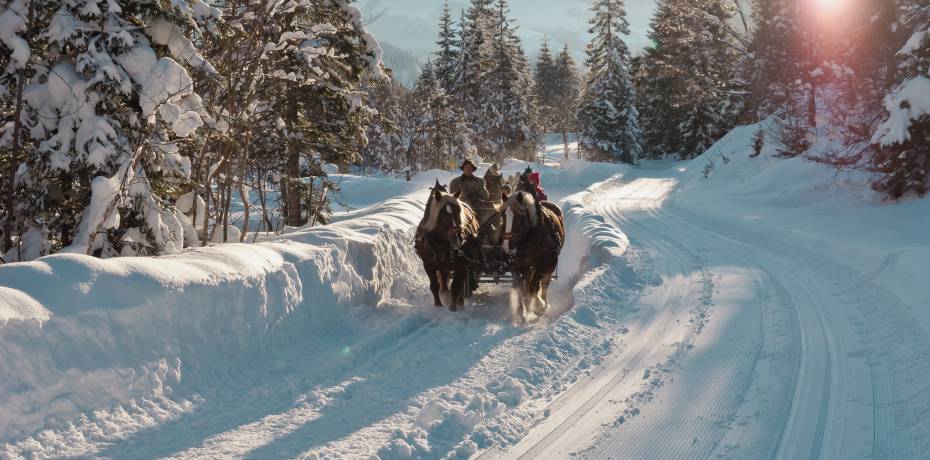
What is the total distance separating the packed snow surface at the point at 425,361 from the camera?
4348mm

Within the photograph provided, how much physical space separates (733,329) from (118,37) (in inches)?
307

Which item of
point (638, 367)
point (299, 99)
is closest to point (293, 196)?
point (299, 99)

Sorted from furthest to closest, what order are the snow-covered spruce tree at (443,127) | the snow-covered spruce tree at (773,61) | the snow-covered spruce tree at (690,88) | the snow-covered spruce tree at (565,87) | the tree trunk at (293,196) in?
the snow-covered spruce tree at (565,87) → the snow-covered spruce tree at (690,88) → the snow-covered spruce tree at (443,127) → the snow-covered spruce tree at (773,61) → the tree trunk at (293,196)

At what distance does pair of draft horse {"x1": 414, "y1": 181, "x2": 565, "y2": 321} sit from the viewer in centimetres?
823

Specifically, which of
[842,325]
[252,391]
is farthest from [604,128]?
[252,391]

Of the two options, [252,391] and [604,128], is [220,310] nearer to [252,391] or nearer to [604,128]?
[252,391]

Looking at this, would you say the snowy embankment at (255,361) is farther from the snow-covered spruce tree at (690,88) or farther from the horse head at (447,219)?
the snow-covered spruce tree at (690,88)

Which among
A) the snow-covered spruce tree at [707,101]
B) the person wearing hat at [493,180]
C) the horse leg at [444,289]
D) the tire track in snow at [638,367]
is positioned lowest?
the tire track in snow at [638,367]

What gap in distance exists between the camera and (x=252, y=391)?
17.5 ft

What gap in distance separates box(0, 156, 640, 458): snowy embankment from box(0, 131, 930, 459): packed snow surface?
0.02 metres

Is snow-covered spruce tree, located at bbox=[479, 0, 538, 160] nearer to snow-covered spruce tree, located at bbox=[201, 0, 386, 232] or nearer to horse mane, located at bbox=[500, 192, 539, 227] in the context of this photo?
snow-covered spruce tree, located at bbox=[201, 0, 386, 232]

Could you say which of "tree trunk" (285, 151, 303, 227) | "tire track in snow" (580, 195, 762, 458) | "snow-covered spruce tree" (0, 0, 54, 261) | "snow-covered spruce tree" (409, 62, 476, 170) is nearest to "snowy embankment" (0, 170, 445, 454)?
"snow-covered spruce tree" (0, 0, 54, 261)

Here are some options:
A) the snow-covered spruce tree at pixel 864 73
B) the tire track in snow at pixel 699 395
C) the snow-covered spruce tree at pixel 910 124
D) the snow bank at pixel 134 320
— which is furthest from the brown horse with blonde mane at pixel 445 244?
the snow-covered spruce tree at pixel 864 73

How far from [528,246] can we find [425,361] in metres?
2.63
